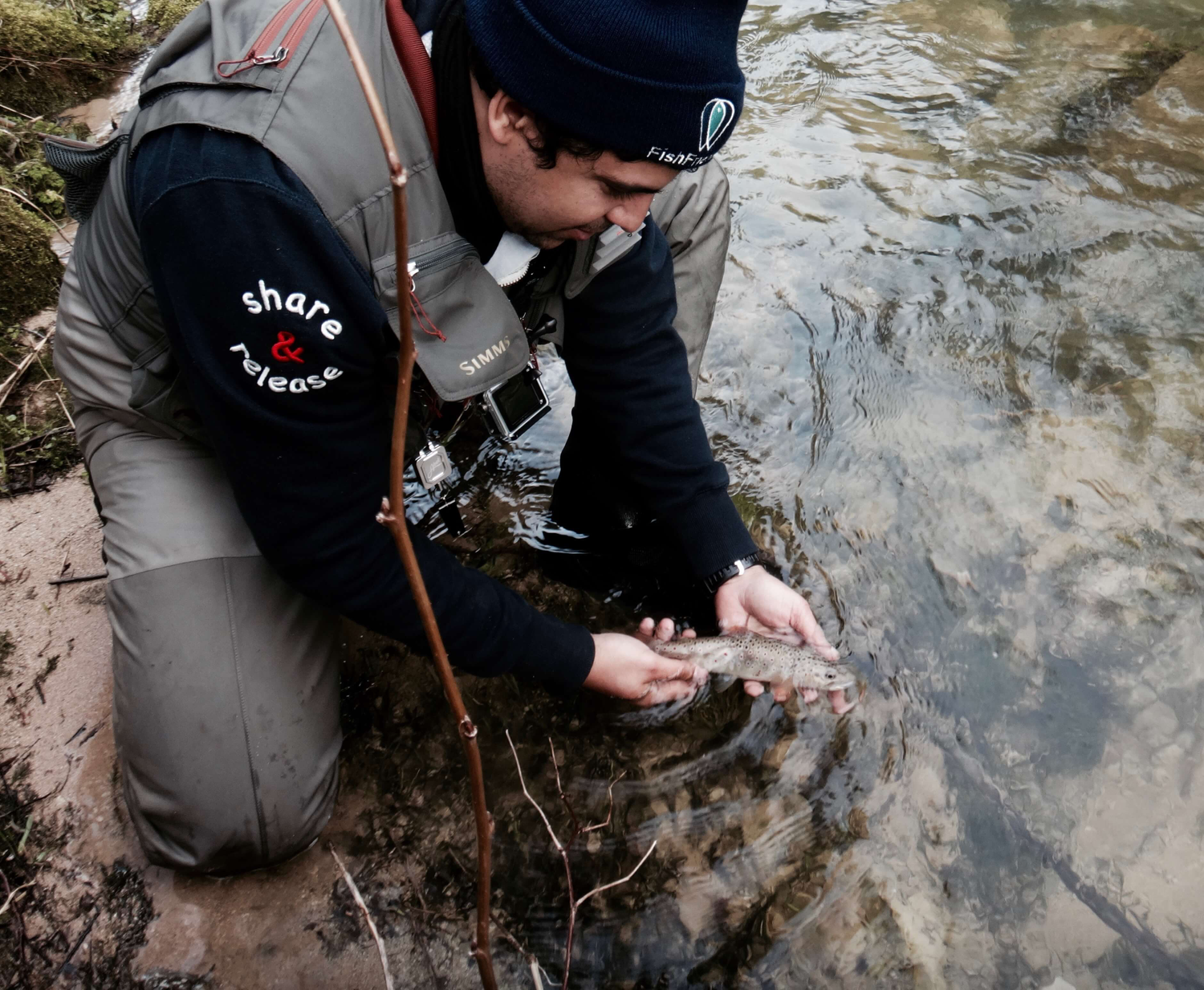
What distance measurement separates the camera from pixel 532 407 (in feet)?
10.6

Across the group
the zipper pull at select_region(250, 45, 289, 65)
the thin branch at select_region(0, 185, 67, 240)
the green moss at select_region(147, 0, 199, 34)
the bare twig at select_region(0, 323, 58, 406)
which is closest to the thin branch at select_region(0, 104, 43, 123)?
the thin branch at select_region(0, 185, 67, 240)

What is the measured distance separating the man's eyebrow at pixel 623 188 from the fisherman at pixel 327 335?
0.03 feet

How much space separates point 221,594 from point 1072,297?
4.49 meters

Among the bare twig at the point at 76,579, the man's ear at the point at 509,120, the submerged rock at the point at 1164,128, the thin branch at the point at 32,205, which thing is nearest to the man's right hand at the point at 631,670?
the man's ear at the point at 509,120

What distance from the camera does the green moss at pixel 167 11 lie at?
6.99 m

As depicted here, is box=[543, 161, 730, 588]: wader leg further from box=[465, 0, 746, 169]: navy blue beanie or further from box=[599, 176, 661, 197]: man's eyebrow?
box=[465, 0, 746, 169]: navy blue beanie

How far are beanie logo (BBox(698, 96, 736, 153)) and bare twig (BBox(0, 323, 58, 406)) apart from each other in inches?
129

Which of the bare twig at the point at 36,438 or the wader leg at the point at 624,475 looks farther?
the bare twig at the point at 36,438

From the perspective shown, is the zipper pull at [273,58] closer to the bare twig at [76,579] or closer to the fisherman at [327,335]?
the fisherman at [327,335]

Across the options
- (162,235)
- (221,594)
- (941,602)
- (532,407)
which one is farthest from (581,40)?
(941,602)

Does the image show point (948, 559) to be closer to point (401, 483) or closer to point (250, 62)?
point (401, 483)

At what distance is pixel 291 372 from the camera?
198 cm

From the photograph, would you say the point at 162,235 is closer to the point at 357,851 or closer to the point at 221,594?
the point at 221,594

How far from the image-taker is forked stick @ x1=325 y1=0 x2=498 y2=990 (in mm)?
996
